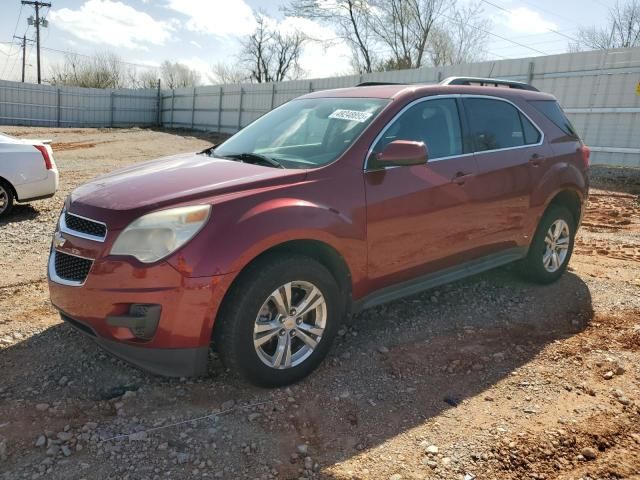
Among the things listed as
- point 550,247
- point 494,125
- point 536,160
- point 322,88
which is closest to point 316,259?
point 494,125

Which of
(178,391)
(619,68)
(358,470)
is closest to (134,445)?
(178,391)

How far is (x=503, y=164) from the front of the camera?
4.30 metres

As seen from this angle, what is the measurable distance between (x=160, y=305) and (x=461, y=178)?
2.38 metres

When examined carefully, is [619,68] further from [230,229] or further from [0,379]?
[0,379]

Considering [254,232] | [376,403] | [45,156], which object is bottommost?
[376,403]

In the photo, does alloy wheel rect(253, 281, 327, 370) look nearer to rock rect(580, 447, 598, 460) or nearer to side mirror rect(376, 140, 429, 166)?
side mirror rect(376, 140, 429, 166)

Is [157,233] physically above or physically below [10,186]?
above

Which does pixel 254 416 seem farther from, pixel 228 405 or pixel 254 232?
pixel 254 232

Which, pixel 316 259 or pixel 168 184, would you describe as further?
pixel 316 259

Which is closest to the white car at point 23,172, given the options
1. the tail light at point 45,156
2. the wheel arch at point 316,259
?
the tail light at point 45,156

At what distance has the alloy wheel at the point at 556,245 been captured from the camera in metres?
4.97

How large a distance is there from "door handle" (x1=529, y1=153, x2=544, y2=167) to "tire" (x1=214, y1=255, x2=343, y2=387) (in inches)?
92.4

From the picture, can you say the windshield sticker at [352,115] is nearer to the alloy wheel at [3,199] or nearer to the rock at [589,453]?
the rock at [589,453]

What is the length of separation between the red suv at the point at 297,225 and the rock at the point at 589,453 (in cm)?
146
